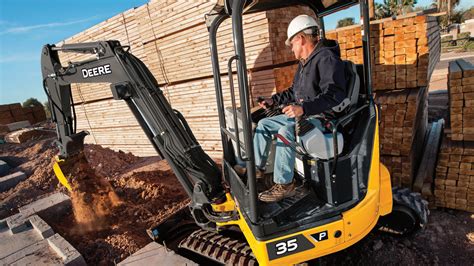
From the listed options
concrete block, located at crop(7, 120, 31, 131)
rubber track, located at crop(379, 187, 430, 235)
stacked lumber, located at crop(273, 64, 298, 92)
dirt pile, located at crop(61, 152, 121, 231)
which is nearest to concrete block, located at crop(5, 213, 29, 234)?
dirt pile, located at crop(61, 152, 121, 231)

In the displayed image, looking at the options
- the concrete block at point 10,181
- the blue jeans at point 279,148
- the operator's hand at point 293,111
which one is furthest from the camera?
the concrete block at point 10,181

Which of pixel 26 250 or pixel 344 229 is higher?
pixel 344 229

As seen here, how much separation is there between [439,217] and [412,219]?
1.01m

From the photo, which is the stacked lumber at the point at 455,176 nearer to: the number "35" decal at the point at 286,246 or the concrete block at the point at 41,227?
the number "35" decal at the point at 286,246

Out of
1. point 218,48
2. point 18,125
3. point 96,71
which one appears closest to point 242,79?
point 96,71

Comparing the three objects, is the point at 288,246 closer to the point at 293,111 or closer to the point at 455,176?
the point at 293,111

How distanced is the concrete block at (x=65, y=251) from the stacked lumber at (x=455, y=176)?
481cm

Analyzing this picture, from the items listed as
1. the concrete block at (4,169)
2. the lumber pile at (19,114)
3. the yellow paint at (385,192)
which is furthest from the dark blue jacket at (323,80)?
the lumber pile at (19,114)

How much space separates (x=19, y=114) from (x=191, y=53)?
739 inches

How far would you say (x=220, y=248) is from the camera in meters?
2.70

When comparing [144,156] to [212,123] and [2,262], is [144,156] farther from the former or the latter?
[2,262]

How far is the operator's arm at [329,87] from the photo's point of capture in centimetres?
218

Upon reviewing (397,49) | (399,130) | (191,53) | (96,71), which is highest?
(191,53)

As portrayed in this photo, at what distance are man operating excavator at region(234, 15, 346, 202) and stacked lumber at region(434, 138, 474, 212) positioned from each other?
2.60 metres
